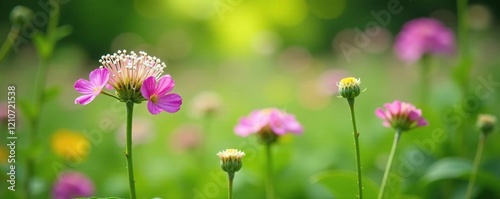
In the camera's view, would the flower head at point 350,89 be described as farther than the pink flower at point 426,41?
No

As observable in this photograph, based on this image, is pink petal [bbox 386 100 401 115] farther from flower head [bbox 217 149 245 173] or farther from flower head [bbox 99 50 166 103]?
flower head [bbox 99 50 166 103]

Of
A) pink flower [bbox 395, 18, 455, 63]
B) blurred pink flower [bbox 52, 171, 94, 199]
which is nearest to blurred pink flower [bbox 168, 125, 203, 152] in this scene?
blurred pink flower [bbox 52, 171, 94, 199]

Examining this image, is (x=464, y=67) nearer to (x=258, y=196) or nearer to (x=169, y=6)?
(x=258, y=196)

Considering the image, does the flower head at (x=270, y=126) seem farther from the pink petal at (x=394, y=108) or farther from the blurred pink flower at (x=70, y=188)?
the blurred pink flower at (x=70, y=188)

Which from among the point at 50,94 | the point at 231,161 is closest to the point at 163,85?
the point at 231,161

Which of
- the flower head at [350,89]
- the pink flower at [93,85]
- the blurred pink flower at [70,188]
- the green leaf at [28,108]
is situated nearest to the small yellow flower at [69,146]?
the blurred pink flower at [70,188]

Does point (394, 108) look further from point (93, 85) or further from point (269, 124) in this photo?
point (93, 85)
